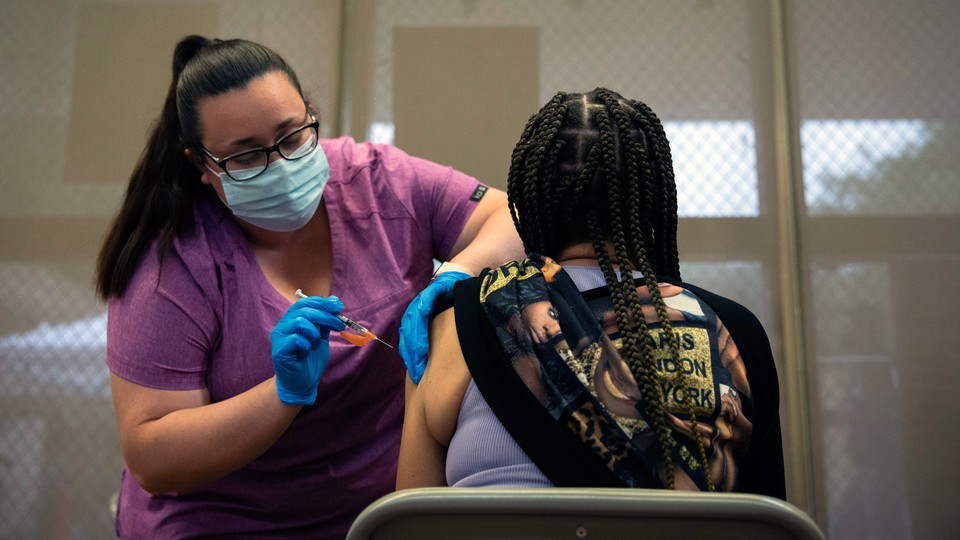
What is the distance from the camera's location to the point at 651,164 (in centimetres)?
114

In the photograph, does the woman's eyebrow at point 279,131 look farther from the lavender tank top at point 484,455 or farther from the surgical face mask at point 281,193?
the lavender tank top at point 484,455

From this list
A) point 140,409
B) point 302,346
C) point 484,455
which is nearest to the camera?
point 484,455

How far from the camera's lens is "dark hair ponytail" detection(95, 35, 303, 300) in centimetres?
152

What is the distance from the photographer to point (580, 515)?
834mm

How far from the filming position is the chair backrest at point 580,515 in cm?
82

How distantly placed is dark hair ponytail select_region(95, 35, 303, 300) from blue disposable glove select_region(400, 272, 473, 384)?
56cm

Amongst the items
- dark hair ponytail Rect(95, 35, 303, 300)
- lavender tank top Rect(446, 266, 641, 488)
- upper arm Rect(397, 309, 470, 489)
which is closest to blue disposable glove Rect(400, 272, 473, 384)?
upper arm Rect(397, 309, 470, 489)

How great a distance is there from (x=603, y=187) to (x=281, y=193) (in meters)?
0.71

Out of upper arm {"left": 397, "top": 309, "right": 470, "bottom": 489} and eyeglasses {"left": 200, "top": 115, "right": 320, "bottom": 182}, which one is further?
eyeglasses {"left": 200, "top": 115, "right": 320, "bottom": 182}

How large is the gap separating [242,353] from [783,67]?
1.88 meters

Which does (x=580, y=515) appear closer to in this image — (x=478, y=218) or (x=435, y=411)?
(x=435, y=411)

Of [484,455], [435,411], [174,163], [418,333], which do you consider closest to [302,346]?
[418,333]

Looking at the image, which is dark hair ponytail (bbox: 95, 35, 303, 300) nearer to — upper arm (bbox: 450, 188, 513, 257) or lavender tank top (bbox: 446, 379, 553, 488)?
upper arm (bbox: 450, 188, 513, 257)

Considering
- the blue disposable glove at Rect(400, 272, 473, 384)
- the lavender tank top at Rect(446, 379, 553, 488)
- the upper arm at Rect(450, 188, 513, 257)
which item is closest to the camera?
the lavender tank top at Rect(446, 379, 553, 488)
